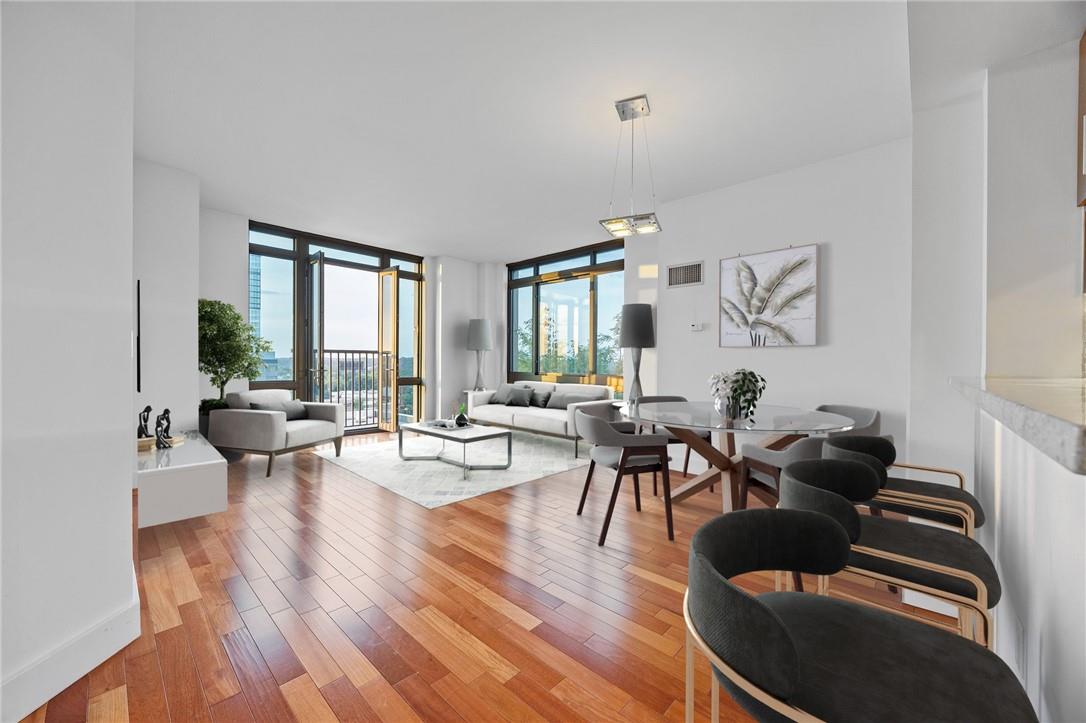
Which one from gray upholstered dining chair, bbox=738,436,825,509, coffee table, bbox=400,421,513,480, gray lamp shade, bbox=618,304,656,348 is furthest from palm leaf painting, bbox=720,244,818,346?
coffee table, bbox=400,421,513,480

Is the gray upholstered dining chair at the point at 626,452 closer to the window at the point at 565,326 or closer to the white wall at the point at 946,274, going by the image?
the white wall at the point at 946,274

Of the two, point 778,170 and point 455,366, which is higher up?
point 778,170

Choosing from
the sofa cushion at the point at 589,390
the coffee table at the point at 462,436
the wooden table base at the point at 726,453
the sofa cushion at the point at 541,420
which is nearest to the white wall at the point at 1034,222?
the wooden table base at the point at 726,453

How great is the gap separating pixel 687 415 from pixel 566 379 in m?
4.12

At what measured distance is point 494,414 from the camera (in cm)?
644

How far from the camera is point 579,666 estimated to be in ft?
5.61

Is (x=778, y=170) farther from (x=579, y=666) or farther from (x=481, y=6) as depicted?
(x=579, y=666)

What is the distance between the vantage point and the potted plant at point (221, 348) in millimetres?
4398

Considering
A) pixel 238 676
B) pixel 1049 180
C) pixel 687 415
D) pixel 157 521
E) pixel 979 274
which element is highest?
pixel 1049 180

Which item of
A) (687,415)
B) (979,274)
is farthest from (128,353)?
(979,274)

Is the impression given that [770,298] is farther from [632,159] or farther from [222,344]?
[222,344]

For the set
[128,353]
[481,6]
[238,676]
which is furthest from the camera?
[481,6]

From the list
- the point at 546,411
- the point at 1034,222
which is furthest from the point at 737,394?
the point at 546,411

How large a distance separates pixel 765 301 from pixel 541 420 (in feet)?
9.60
